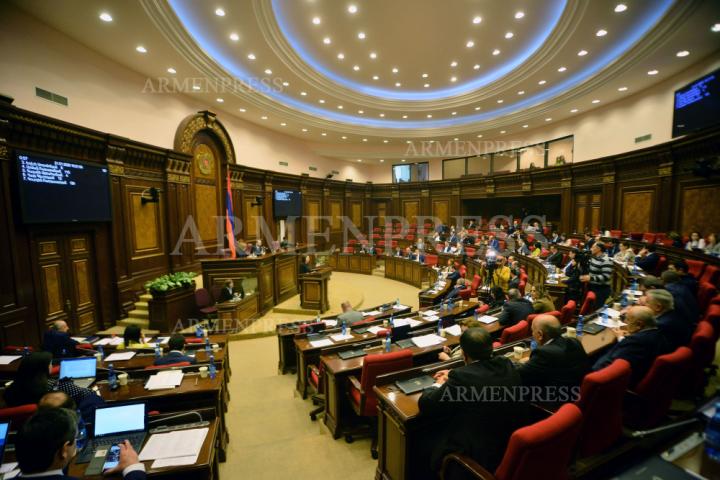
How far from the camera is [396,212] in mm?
16984

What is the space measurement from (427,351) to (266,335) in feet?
13.5

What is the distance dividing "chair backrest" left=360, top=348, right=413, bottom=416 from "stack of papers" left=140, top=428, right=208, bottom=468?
1340 millimetres

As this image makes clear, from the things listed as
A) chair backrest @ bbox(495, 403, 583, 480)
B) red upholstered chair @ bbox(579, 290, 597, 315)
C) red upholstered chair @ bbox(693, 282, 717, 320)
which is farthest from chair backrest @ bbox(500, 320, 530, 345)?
red upholstered chair @ bbox(693, 282, 717, 320)

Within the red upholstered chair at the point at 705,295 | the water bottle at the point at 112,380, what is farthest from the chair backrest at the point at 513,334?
the water bottle at the point at 112,380

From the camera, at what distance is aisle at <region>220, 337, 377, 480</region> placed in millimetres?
2818

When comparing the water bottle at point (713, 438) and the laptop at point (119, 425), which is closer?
the water bottle at point (713, 438)

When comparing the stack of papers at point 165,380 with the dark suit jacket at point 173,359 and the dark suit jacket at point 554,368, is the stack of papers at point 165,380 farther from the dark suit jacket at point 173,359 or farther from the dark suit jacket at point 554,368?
the dark suit jacket at point 554,368

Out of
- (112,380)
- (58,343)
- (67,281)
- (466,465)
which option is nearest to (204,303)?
(67,281)

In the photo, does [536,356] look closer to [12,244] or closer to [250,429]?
[250,429]

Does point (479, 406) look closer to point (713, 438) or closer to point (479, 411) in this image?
point (479, 411)

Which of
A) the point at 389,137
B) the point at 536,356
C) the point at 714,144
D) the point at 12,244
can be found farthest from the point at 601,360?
the point at 389,137

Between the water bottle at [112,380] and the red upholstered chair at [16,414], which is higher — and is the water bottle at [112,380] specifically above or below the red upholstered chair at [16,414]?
below

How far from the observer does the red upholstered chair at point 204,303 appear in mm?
6343

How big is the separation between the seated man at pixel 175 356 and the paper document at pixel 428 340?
265cm
